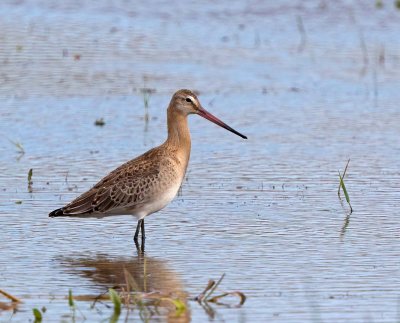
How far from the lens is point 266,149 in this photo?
45.0 ft

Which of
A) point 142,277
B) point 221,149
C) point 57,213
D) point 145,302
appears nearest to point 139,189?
point 57,213

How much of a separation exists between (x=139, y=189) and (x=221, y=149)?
3410 mm

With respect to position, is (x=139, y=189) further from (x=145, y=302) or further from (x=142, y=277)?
(x=145, y=302)

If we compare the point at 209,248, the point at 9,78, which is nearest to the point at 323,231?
the point at 209,248

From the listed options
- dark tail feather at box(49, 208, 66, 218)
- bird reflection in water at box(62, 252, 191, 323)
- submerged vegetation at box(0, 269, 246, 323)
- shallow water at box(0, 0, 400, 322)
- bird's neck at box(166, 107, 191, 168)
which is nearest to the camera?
submerged vegetation at box(0, 269, 246, 323)

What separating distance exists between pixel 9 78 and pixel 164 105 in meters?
2.38

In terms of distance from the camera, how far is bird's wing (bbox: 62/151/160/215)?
34.3 feet

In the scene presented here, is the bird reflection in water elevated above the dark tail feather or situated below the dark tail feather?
below

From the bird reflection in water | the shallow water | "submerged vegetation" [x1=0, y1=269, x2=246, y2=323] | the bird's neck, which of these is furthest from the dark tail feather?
"submerged vegetation" [x1=0, y1=269, x2=246, y2=323]

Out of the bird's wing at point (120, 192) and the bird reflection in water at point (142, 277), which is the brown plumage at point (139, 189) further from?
the bird reflection in water at point (142, 277)

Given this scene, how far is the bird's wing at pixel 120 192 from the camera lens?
1047 centimetres

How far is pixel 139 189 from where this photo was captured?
1057 centimetres

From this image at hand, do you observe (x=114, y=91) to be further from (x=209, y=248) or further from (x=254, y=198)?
(x=209, y=248)

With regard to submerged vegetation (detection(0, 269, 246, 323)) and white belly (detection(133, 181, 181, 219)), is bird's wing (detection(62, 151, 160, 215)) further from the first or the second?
Result: submerged vegetation (detection(0, 269, 246, 323))
